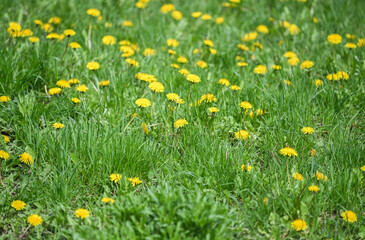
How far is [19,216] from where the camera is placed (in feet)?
7.62

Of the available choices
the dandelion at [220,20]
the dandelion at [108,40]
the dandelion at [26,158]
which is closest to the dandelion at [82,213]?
the dandelion at [26,158]

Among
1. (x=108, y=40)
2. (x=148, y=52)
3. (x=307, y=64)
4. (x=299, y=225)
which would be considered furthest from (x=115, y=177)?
(x=307, y=64)

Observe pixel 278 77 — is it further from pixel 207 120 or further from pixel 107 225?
pixel 107 225

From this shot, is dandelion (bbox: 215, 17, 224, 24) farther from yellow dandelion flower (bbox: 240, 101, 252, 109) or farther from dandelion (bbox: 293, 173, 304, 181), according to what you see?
dandelion (bbox: 293, 173, 304, 181)

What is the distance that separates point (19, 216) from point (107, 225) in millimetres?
574

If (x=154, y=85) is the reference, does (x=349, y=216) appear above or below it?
below

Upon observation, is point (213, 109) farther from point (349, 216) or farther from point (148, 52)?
point (148, 52)

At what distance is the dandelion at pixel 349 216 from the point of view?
2.25 meters

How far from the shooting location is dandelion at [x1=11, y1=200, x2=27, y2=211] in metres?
2.28

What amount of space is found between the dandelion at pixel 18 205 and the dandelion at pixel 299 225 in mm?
1523

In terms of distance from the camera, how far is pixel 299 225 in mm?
2188

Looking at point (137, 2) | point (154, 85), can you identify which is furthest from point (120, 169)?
point (137, 2)

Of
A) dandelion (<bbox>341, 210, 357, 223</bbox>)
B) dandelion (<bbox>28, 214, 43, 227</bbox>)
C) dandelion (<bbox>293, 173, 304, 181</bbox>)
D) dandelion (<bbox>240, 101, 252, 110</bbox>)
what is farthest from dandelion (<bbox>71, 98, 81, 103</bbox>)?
dandelion (<bbox>341, 210, 357, 223</bbox>)

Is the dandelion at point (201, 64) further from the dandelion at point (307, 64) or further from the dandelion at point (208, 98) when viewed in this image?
the dandelion at point (307, 64)
